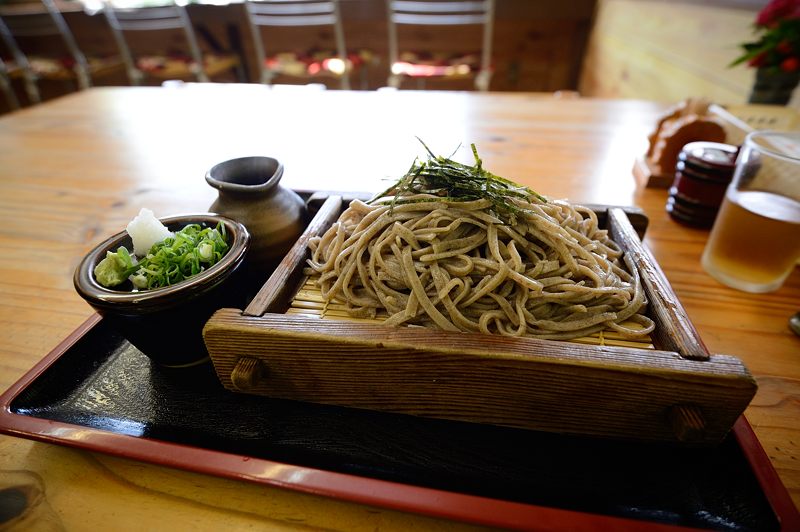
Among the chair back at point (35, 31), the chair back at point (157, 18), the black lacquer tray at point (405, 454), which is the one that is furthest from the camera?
the chair back at point (35, 31)

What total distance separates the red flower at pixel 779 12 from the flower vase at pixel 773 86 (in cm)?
24

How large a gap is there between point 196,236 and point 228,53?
7.11 meters

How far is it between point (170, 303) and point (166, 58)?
22.4 feet

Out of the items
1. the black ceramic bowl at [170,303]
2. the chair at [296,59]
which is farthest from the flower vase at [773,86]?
the chair at [296,59]

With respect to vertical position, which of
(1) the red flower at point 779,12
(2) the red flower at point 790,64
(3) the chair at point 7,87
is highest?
(1) the red flower at point 779,12

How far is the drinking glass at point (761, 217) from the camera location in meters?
1.40

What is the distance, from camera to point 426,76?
529 centimetres

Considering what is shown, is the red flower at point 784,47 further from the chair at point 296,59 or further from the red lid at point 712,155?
the chair at point 296,59

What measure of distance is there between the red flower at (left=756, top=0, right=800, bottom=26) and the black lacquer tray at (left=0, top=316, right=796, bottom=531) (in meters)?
2.31

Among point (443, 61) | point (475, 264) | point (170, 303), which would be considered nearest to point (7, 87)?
point (443, 61)

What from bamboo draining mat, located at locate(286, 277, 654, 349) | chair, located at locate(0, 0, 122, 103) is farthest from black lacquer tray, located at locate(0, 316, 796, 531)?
chair, located at locate(0, 0, 122, 103)

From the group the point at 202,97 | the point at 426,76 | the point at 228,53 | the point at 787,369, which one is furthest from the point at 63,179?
the point at 228,53

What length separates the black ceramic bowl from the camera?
1030 millimetres

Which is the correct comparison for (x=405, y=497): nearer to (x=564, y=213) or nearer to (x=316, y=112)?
(x=564, y=213)
